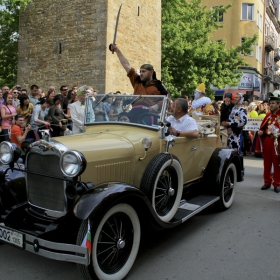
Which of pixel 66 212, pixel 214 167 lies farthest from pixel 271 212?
pixel 66 212

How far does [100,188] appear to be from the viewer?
9.49 feet

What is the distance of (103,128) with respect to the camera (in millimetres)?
4105

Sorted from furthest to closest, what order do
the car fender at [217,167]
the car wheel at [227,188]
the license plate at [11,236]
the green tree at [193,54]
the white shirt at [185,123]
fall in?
the green tree at [193,54] → the car wheel at [227,188] → the car fender at [217,167] → the white shirt at [185,123] → the license plate at [11,236]

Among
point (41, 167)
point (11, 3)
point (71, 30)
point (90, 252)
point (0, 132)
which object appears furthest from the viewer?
point (71, 30)

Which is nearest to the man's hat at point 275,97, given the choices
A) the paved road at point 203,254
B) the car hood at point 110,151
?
the paved road at point 203,254

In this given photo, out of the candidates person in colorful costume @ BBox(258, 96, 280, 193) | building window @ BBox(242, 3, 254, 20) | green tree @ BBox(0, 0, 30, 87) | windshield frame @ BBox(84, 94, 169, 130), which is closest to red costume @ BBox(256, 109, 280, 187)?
person in colorful costume @ BBox(258, 96, 280, 193)

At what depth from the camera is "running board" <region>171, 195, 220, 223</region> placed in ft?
12.4

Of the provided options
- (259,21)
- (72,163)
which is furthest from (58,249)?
(259,21)

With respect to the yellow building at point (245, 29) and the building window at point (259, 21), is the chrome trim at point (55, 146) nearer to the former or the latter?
the yellow building at point (245, 29)

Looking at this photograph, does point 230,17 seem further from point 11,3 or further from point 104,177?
point 104,177

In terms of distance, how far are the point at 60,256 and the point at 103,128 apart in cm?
186

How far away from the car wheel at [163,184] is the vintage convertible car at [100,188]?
1 cm

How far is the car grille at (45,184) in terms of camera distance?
3084mm

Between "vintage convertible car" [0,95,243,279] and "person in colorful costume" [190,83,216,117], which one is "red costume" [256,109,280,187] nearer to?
"person in colorful costume" [190,83,216,117]
